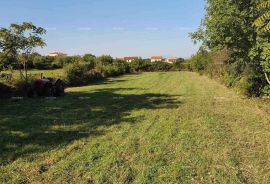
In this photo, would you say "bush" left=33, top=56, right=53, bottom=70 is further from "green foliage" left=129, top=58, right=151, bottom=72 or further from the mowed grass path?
the mowed grass path

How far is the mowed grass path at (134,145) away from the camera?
6.27 meters

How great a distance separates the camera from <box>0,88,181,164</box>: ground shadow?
8359 mm

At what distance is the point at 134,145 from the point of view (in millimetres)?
8375

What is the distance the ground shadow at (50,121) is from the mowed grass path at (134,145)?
2 centimetres

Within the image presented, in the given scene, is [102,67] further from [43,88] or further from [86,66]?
[43,88]

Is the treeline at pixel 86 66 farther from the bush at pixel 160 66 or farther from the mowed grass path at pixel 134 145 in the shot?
the mowed grass path at pixel 134 145

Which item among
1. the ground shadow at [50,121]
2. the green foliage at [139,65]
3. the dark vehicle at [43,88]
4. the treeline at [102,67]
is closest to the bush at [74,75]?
the treeline at [102,67]

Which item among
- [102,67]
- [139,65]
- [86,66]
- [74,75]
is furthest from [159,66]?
[74,75]

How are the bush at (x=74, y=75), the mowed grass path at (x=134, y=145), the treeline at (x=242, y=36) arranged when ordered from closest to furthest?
the mowed grass path at (x=134, y=145), the treeline at (x=242, y=36), the bush at (x=74, y=75)

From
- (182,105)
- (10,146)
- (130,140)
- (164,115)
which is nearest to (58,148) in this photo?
(10,146)

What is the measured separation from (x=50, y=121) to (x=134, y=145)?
4.24m

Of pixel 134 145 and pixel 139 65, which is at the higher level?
pixel 139 65

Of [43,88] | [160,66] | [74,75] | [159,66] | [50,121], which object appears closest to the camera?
[50,121]

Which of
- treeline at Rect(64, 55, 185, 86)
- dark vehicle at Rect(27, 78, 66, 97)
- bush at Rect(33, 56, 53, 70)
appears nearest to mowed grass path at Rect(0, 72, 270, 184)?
dark vehicle at Rect(27, 78, 66, 97)
